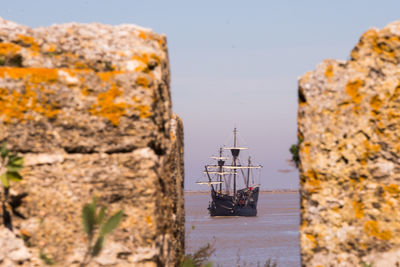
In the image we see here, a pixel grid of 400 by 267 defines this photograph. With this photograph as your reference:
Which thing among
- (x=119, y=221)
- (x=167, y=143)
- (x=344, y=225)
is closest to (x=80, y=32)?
(x=167, y=143)

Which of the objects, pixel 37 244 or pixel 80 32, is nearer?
pixel 37 244

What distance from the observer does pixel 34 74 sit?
12.2 feet

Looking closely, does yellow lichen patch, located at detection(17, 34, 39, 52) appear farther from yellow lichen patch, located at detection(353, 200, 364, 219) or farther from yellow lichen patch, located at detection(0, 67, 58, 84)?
yellow lichen patch, located at detection(353, 200, 364, 219)

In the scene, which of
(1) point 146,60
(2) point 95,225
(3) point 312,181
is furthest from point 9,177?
(3) point 312,181

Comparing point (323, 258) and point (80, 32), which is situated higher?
point (80, 32)

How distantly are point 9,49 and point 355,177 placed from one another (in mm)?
2221

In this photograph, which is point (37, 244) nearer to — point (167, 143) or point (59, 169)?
point (59, 169)

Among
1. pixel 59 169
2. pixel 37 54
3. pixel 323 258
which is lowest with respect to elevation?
pixel 323 258

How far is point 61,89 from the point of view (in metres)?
3.69

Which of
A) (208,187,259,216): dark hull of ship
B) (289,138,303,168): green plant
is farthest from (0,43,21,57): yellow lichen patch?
(208,187,259,216): dark hull of ship

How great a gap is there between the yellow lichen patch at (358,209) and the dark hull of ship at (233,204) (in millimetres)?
85015

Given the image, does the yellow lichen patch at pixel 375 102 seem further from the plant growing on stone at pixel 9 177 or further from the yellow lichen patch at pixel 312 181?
the plant growing on stone at pixel 9 177

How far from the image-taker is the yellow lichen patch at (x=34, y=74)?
3.71 m

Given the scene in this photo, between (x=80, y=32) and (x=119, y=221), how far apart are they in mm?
1200
